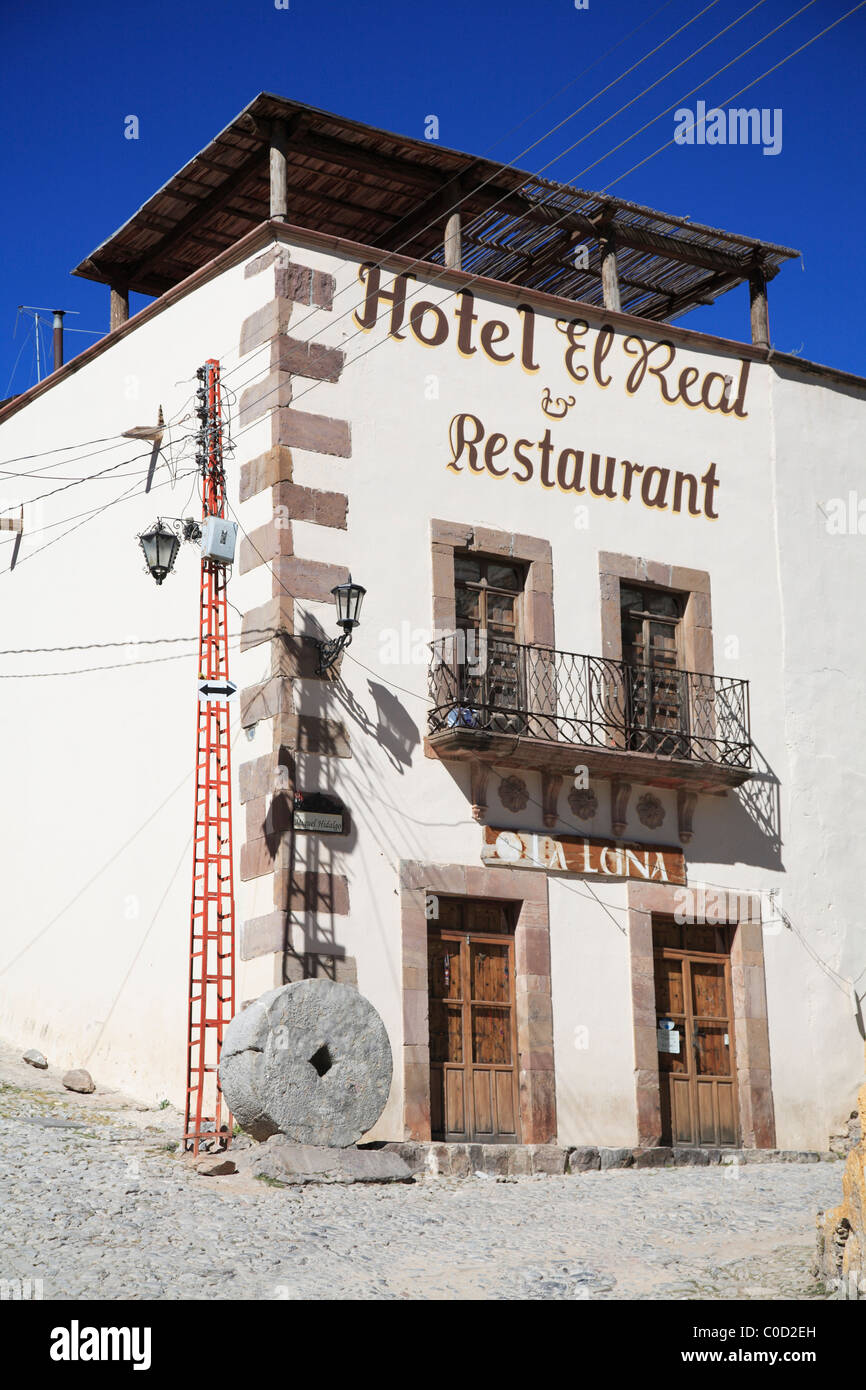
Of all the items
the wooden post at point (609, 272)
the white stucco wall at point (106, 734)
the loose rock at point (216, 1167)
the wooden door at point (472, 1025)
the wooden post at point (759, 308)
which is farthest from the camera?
the wooden post at point (759, 308)

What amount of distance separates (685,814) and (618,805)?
0.79 meters

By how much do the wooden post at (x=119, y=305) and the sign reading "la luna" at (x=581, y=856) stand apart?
23.7ft

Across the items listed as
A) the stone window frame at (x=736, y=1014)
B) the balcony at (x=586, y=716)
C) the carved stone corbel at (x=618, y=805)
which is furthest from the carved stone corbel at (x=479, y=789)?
the stone window frame at (x=736, y=1014)

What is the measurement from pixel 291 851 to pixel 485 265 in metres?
7.93

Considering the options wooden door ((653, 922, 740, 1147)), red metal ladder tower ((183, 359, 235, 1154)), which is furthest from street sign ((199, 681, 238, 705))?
wooden door ((653, 922, 740, 1147))

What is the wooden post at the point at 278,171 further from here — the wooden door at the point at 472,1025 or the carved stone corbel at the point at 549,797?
the wooden door at the point at 472,1025

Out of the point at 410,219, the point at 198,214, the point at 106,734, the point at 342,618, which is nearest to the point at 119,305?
the point at 198,214

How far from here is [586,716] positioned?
15.1 metres

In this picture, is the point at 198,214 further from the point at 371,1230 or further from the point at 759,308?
the point at 371,1230

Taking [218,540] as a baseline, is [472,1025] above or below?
below

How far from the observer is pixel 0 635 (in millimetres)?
18281

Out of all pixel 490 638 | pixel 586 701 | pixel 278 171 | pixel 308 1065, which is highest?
pixel 278 171

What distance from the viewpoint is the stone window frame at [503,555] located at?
48.2 ft
